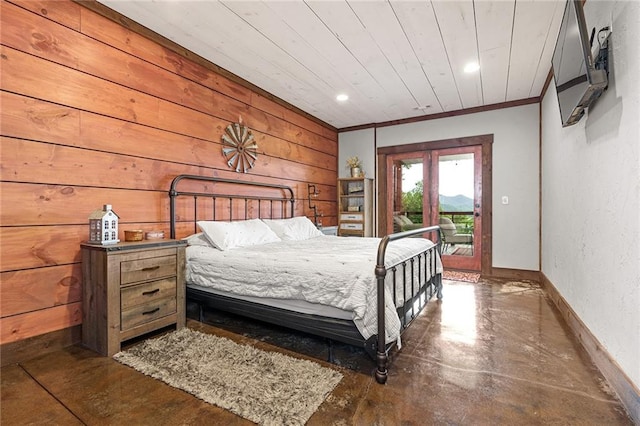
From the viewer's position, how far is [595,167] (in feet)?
6.60

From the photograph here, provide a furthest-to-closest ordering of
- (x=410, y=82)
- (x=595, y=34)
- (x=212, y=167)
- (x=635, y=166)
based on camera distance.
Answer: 1. (x=410, y=82)
2. (x=212, y=167)
3. (x=595, y=34)
4. (x=635, y=166)

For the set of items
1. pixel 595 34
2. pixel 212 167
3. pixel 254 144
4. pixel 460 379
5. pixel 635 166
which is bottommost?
pixel 460 379

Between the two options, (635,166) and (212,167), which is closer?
(635,166)

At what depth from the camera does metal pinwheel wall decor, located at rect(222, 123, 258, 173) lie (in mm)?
3449

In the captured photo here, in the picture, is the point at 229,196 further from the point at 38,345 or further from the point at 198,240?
the point at 38,345

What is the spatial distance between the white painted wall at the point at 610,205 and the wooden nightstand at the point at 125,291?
9.37 feet

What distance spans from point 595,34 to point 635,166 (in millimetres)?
1060

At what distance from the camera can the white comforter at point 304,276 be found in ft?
5.70

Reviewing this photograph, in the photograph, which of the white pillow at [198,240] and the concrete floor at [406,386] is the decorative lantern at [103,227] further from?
the concrete floor at [406,386]

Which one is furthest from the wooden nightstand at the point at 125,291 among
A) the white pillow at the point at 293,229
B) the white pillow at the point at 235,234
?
the white pillow at the point at 293,229

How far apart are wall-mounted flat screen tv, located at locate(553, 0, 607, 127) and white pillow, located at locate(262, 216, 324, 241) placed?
9.01 feet

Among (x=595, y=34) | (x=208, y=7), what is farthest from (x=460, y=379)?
(x=208, y=7)

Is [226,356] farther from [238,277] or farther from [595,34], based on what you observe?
[595,34]

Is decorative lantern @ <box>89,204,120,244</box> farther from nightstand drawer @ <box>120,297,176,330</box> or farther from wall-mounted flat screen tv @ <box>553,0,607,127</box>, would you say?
wall-mounted flat screen tv @ <box>553,0,607,127</box>
